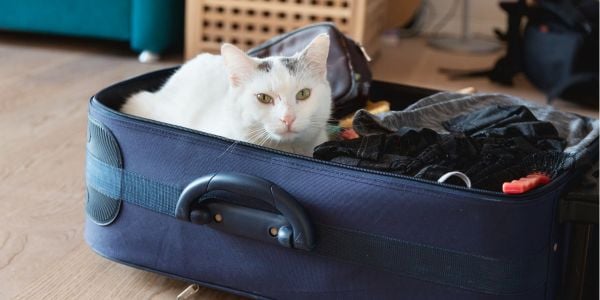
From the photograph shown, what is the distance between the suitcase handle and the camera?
1013mm

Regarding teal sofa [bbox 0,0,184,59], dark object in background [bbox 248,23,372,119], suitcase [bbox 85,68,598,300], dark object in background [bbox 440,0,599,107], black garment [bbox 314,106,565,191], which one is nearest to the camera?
suitcase [bbox 85,68,598,300]

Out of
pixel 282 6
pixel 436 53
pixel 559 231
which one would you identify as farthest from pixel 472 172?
pixel 436 53

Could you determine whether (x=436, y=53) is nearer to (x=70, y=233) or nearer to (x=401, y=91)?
(x=401, y=91)

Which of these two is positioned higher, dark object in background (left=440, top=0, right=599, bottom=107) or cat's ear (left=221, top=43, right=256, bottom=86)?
cat's ear (left=221, top=43, right=256, bottom=86)

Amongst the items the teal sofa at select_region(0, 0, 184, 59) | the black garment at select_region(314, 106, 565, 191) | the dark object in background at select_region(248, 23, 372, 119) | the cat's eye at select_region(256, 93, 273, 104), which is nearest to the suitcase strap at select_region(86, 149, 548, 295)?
the black garment at select_region(314, 106, 565, 191)

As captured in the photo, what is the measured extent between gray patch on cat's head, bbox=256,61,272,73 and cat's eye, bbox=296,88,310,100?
60 mm

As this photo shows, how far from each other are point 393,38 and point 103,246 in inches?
89.2

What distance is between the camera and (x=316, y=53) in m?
1.17

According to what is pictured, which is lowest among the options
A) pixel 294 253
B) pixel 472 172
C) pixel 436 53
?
pixel 436 53

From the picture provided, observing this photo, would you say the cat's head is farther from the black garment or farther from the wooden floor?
the wooden floor

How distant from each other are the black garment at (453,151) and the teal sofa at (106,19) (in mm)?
1522

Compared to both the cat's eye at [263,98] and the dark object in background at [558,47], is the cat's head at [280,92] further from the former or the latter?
the dark object in background at [558,47]

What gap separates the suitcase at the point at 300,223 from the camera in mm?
951

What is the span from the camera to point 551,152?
1.13m
